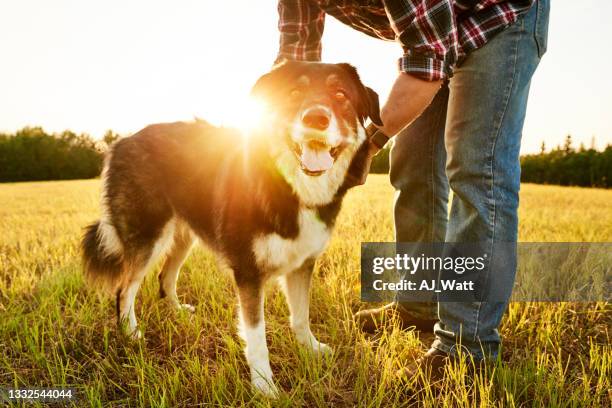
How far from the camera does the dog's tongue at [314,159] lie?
7.68 ft

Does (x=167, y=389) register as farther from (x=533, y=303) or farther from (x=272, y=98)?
(x=533, y=303)

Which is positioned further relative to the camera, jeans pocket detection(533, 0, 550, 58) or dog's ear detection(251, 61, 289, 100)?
dog's ear detection(251, 61, 289, 100)

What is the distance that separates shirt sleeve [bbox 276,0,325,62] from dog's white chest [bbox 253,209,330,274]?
136cm

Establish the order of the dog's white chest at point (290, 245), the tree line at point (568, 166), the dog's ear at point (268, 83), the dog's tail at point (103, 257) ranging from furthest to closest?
the tree line at point (568, 166) < the dog's tail at point (103, 257) < the dog's ear at point (268, 83) < the dog's white chest at point (290, 245)

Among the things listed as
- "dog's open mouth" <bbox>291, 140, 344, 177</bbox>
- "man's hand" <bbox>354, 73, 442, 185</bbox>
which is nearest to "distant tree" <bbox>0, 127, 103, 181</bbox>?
"dog's open mouth" <bbox>291, 140, 344, 177</bbox>

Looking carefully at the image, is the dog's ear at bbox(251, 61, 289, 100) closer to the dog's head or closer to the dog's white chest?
the dog's head

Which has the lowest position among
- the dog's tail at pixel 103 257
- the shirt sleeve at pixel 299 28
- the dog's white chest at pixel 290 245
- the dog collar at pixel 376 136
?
the dog's tail at pixel 103 257

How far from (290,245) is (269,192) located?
0.33m

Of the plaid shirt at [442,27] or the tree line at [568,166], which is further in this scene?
the tree line at [568,166]

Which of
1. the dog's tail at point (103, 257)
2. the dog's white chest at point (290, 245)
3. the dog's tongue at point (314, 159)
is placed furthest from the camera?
the dog's tail at point (103, 257)

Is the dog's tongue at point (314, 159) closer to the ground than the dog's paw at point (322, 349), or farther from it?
farther from it

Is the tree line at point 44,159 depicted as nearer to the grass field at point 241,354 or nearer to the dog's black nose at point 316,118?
the grass field at point 241,354

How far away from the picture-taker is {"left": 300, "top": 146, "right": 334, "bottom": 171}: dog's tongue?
2340 mm

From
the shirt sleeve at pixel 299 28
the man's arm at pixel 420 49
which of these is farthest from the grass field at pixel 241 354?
the shirt sleeve at pixel 299 28
